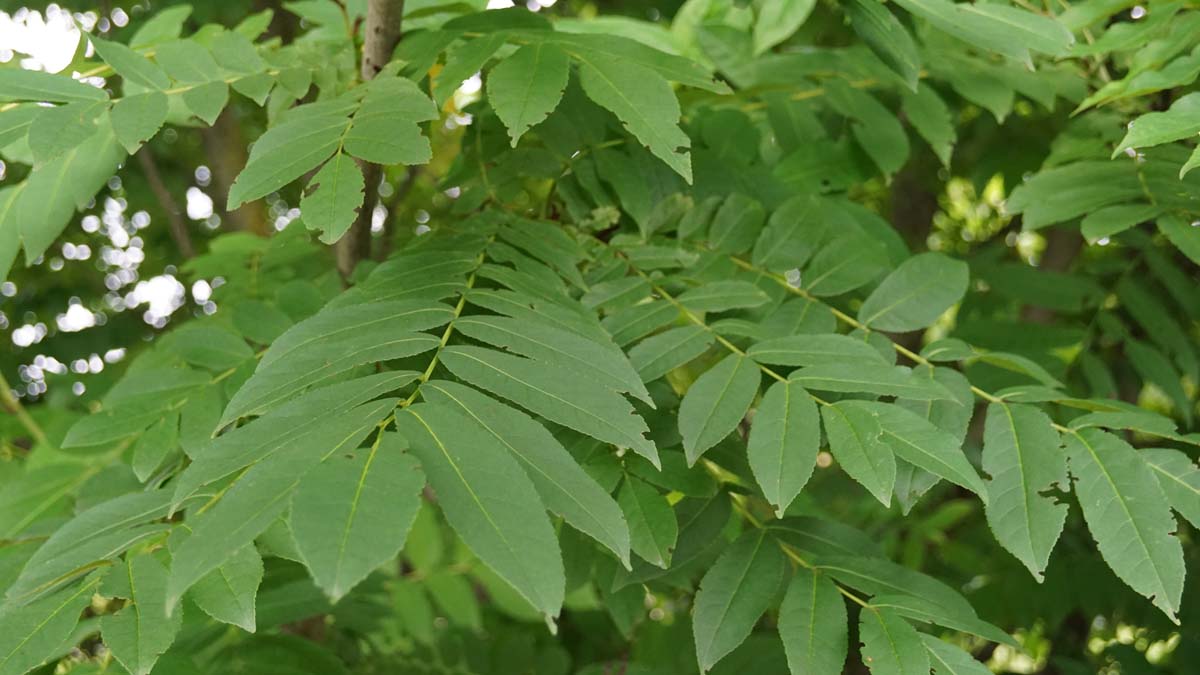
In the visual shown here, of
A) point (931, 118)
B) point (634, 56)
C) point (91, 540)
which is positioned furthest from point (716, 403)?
point (931, 118)

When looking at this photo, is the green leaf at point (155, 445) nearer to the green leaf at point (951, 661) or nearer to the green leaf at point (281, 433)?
the green leaf at point (281, 433)

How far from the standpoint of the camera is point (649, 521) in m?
0.91

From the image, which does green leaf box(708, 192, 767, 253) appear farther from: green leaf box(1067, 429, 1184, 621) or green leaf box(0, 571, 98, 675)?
green leaf box(0, 571, 98, 675)

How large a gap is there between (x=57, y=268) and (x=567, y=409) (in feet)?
7.64

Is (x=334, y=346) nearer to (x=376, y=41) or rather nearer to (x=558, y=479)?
(x=558, y=479)

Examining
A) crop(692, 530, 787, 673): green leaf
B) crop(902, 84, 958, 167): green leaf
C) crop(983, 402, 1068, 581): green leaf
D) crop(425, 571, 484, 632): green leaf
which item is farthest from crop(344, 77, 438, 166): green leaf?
crop(425, 571, 484, 632): green leaf

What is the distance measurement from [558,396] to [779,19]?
719 mm

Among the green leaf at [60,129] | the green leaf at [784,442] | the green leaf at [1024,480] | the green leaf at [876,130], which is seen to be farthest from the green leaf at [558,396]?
the green leaf at [876,130]

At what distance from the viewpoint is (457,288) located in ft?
3.19

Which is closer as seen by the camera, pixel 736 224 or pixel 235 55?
pixel 235 55

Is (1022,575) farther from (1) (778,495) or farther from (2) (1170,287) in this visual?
(1) (778,495)

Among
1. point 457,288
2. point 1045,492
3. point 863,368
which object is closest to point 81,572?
point 457,288

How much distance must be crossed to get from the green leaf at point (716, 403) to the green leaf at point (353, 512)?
0.95 feet

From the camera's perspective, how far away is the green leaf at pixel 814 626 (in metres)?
0.84
